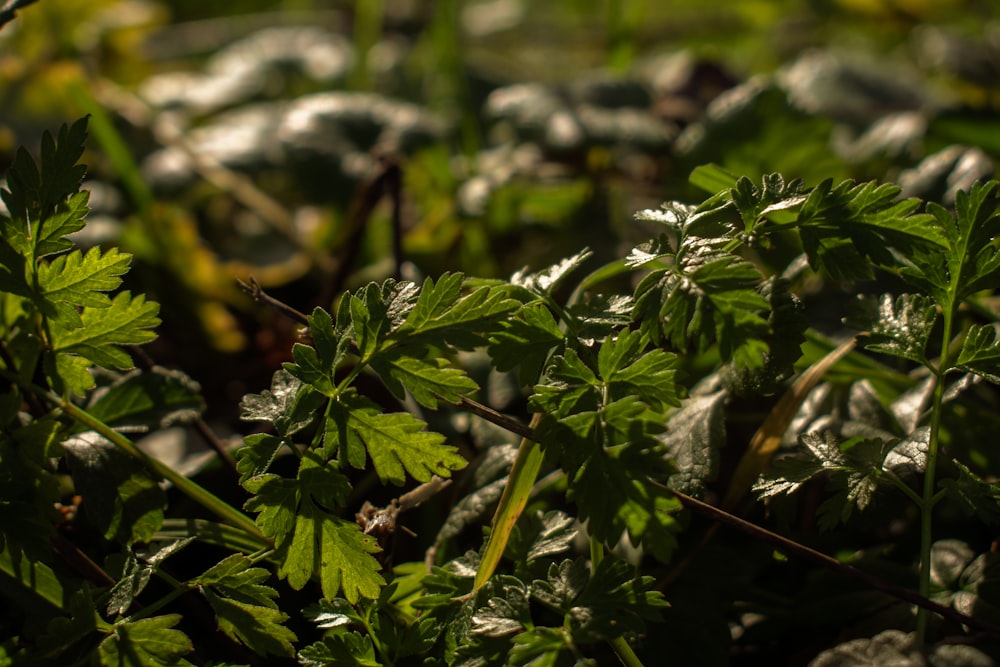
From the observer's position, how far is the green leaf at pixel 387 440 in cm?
75

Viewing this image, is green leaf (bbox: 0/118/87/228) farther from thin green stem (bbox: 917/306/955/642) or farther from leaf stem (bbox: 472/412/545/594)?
thin green stem (bbox: 917/306/955/642)

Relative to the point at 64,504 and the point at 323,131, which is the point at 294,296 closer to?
the point at 323,131

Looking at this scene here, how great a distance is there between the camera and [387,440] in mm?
752

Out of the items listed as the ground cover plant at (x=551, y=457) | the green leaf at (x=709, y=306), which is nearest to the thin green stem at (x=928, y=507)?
the ground cover plant at (x=551, y=457)

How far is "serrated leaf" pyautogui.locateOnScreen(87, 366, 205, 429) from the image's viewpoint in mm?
970

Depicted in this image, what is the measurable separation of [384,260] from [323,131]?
1.29 feet

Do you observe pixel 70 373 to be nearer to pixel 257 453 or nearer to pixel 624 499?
pixel 257 453

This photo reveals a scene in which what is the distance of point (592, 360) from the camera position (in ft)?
2.53

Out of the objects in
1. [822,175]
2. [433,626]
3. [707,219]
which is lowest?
[433,626]

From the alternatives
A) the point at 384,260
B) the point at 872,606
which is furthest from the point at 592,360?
the point at 384,260

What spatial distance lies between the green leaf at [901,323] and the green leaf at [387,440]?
41 centimetres

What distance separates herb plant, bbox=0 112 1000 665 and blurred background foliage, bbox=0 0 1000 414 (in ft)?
1.68

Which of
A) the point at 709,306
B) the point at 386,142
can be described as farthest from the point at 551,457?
the point at 386,142

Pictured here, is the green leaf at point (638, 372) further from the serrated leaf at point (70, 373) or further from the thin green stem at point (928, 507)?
the serrated leaf at point (70, 373)
